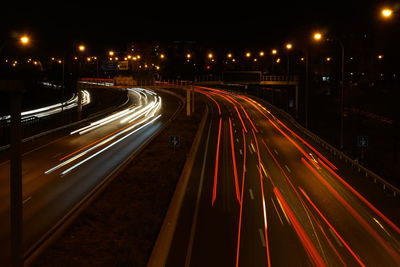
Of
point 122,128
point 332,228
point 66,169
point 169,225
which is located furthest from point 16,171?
point 122,128

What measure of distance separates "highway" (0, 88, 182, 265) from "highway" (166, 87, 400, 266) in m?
5.41

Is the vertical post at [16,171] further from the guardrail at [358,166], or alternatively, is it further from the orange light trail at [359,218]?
the guardrail at [358,166]

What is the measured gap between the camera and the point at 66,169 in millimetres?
31078

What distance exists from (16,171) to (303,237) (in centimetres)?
1233

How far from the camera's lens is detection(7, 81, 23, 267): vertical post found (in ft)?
31.0

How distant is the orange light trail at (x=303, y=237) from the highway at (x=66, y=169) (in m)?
9.48

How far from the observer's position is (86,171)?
3069 cm

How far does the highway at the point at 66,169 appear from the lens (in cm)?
1970

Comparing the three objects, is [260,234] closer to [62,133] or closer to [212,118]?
[62,133]

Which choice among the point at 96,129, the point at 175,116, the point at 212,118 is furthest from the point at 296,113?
the point at 96,129

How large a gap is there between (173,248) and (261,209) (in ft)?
22.8

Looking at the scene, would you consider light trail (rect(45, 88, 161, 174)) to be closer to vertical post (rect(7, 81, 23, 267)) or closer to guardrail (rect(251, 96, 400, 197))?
guardrail (rect(251, 96, 400, 197))

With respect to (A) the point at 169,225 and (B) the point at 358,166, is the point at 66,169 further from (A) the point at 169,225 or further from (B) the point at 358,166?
(B) the point at 358,166

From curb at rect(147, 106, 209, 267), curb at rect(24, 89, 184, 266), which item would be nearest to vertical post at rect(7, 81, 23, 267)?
curb at rect(24, 89, 184, 266)
